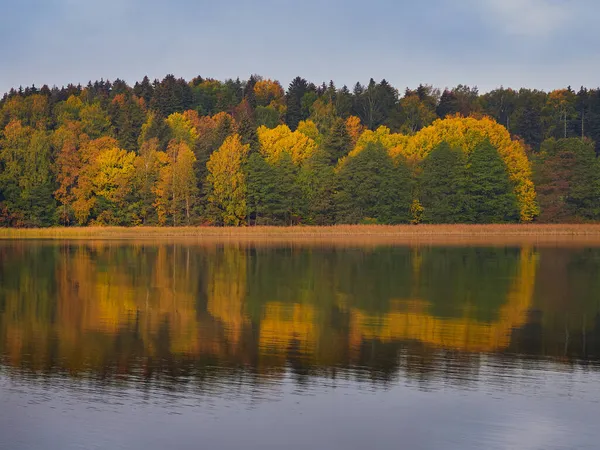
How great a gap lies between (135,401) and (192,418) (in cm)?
152

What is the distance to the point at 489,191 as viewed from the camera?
10081cm

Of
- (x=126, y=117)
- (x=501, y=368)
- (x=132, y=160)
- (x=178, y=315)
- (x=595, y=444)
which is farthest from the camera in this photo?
(x=126, y=117)

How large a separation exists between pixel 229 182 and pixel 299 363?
3342 inches

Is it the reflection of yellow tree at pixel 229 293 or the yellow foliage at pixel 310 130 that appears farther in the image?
the yellow foliage at pixel 310 130

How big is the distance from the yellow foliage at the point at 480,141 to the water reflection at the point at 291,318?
58149mm

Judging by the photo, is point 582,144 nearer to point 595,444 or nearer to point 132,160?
point 132,160

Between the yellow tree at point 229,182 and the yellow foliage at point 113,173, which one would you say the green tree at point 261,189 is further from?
the yellow foliage at point 113,173

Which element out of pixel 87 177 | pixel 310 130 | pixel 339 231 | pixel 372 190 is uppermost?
pixel 310 130

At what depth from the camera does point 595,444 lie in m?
13.1

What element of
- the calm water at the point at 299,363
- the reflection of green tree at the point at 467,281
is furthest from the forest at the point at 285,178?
the calm water at the point at 299,363

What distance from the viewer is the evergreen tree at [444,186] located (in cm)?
10038

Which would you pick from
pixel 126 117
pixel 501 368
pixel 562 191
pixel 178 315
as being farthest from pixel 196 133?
pixel 501 368

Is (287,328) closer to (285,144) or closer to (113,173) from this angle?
(113,173)

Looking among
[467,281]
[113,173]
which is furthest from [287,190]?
[467,281]
